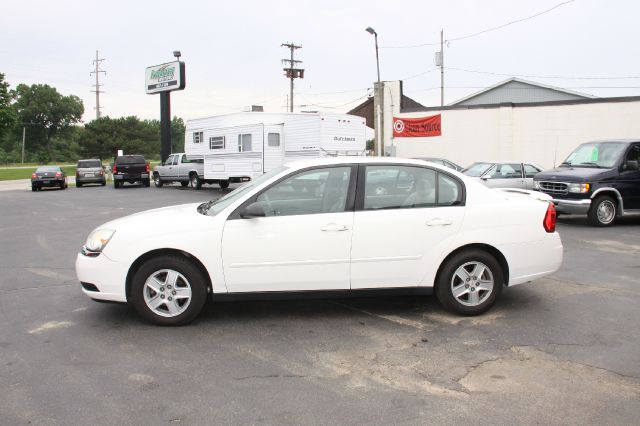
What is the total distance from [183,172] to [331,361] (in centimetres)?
2508

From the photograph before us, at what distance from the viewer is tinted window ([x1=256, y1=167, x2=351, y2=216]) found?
16.8 ft

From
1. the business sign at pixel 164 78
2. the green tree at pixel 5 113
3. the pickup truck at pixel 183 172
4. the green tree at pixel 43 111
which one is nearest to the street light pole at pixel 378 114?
the pickup truck at pixel 183 172

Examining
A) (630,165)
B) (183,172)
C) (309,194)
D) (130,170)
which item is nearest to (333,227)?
(309,194)

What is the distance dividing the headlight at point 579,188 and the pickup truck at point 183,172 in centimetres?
1706

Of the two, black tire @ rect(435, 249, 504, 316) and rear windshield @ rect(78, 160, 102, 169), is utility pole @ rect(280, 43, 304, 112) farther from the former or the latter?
black tire @ rect(435, 249, 504, 316)

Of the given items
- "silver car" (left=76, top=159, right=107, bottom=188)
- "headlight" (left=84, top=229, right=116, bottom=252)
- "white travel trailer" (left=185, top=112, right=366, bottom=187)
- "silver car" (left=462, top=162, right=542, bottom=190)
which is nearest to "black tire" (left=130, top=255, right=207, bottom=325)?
"headlight" (left=84, top=229, right=116, bottom=252)

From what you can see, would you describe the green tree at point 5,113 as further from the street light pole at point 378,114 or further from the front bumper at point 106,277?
the front bumper at point 106,277

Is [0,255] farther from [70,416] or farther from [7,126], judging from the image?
[7,126]

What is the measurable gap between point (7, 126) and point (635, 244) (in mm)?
59110

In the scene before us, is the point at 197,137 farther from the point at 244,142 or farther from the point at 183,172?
the point at 244,142

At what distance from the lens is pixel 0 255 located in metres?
9.10

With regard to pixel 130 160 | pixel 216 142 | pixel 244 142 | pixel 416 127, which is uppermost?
pixel 416 127

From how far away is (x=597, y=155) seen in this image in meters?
12.4

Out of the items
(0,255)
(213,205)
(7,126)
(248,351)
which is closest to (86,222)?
(0,255)
